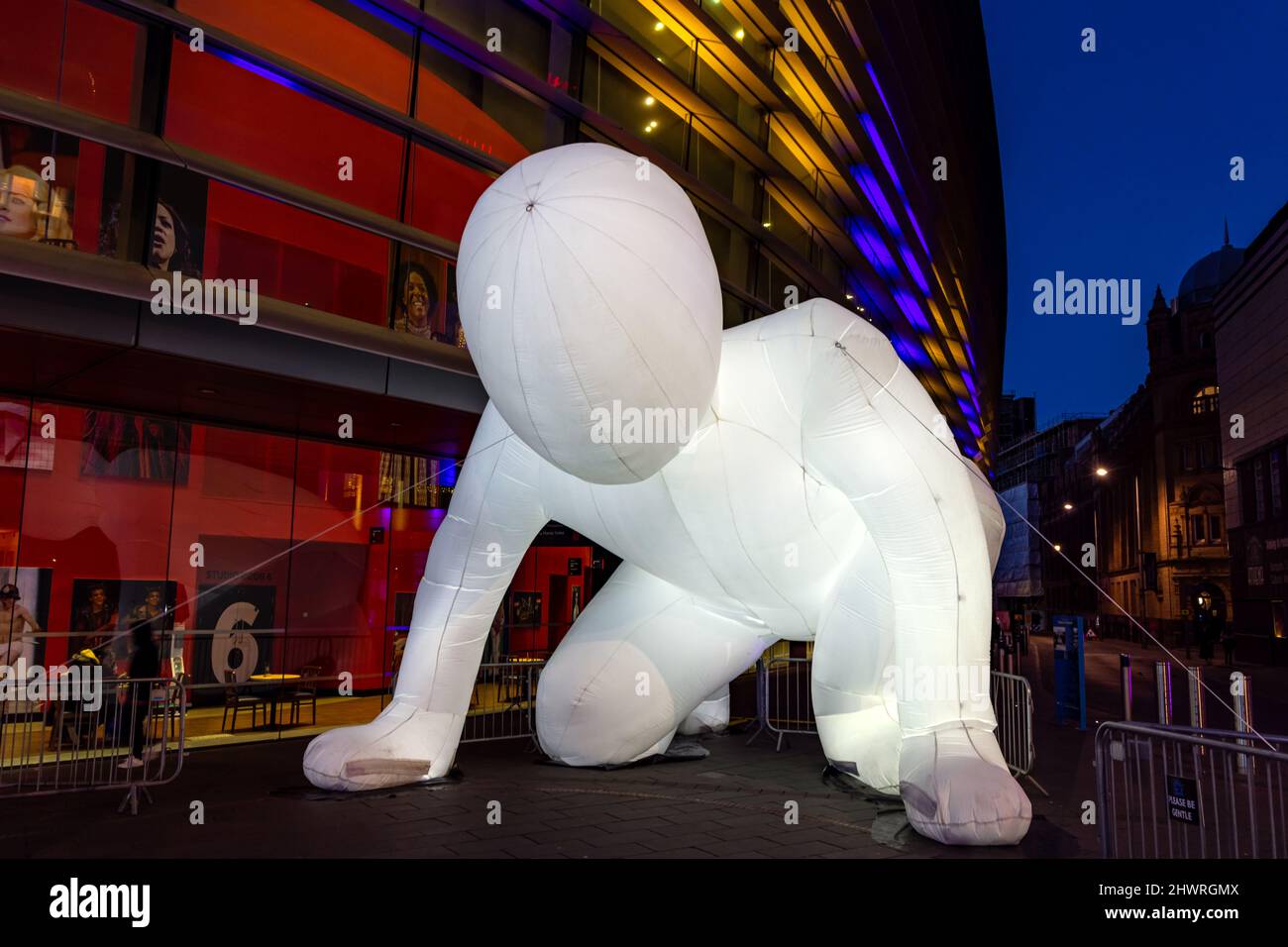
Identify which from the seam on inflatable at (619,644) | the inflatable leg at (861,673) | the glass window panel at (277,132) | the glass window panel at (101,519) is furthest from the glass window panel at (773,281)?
the inflatable leg at (861,673)

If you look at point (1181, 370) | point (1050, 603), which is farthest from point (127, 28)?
point (1050, 603)

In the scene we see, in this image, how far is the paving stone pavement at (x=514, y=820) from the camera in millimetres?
4617

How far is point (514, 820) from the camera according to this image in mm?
5195

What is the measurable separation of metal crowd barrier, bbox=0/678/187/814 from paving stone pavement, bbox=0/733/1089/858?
21cm

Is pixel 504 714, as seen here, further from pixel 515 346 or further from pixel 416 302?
pixel 515 346

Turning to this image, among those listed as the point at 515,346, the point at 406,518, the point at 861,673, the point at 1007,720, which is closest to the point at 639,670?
the point at 861,673

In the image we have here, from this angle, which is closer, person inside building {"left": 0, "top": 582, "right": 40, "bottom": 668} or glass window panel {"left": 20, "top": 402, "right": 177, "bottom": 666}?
person inside building {"left": 0, "top": 582, "right": 40, "bottom": 668}

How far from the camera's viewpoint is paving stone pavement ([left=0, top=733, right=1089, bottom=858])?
4.62 metres

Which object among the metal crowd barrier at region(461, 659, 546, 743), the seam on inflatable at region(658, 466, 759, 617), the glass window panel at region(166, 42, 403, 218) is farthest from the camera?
the metal crowd barrier at region(461, 659, 546, 743)

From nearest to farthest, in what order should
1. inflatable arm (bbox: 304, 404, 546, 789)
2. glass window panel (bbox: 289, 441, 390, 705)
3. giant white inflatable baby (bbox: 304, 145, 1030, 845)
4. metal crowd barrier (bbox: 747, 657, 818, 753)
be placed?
giant white inflatable baby (bbox: 304, 145, 1030, 845)
inflatable arm (bbox: 304, 404, 546, 789)
metal crowd barrier (bbox: 747, 657, 818, 753)
glass window panel (bbox: 289, 441, 390, 705)

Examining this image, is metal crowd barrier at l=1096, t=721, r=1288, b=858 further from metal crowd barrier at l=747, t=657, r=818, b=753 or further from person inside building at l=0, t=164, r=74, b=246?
person inside building at l=0, t=164, r=74, b=246

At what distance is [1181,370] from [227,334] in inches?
1828

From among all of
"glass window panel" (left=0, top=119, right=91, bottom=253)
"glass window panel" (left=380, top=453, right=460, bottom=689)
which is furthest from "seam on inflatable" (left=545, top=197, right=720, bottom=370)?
"glass window panel" (left=380, top=453, right=460, bottom=689)
